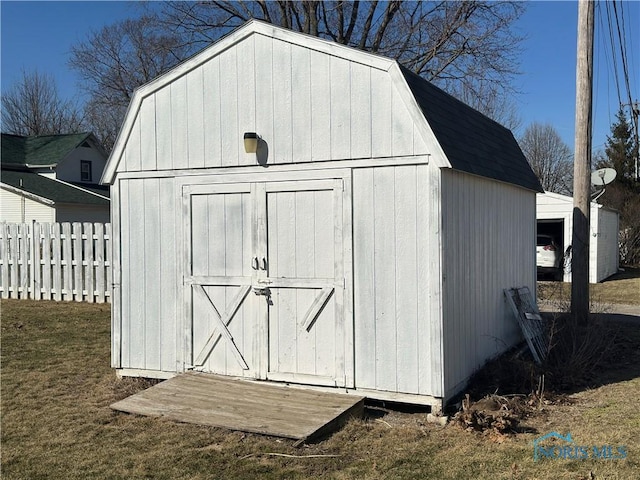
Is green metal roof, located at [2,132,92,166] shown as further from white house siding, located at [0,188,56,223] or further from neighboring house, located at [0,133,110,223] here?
white house siding, located at [0,188,56,223]

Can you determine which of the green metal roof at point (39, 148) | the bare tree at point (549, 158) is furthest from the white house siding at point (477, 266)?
the bare tree at point (549, 158)

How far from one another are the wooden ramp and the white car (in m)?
15.9

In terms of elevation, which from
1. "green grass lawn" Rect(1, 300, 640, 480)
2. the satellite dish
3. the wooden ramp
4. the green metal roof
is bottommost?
"green grass lawn" Rect(1, 300, 640, 480)

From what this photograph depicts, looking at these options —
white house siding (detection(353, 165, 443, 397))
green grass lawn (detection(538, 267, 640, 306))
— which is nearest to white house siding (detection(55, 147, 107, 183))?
green grass lawn (detection(538, 267, 640, 306))

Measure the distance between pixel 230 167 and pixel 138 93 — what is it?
1424mm

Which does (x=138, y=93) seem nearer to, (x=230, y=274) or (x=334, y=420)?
(x=230, y=274)

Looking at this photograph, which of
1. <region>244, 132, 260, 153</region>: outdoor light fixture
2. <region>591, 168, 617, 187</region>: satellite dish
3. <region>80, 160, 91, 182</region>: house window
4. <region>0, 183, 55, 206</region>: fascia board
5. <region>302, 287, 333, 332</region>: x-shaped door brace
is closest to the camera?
<region>302, 287, 333, 332</region>: x-shaped door brace

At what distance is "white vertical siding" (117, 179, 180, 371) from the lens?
275 inches

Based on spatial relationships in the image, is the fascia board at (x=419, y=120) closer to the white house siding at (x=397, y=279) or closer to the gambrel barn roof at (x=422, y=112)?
the gambrel barn roof at (x=422, y=112)

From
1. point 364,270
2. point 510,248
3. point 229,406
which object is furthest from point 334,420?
point 510,248

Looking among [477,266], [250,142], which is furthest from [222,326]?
[477,266]

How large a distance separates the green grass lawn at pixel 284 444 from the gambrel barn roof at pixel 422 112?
7.72 feet

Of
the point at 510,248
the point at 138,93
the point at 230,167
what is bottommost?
the point at 510,248

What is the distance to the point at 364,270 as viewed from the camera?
19.8ft
